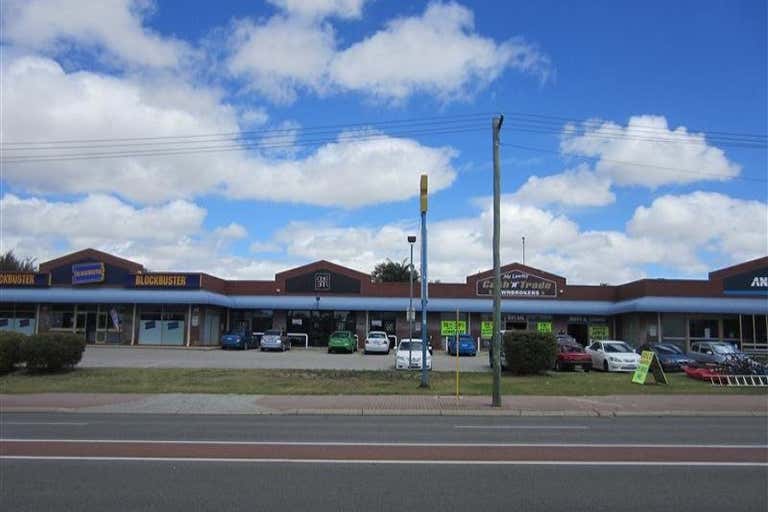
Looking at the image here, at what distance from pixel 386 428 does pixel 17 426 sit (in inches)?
296

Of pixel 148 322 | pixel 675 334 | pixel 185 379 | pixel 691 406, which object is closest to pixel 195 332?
pixel 148 322

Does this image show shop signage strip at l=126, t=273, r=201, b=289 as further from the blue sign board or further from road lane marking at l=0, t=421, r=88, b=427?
road lane marking at l=0, t=421, r=88, b=427

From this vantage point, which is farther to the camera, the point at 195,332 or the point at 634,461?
the point at 195,332

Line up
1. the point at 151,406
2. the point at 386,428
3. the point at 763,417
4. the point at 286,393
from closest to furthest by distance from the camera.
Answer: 1. the point at 386,428
2. the point at 763,417
3. the point at 151,406
4. the point at 286,393

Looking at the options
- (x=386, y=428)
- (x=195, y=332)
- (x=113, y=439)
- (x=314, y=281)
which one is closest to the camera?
(x=113, y=439)

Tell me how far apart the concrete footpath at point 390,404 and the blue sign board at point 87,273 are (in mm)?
31527

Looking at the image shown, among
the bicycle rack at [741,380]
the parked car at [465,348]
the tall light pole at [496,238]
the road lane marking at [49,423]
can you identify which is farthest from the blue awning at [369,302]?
the road lane marking at [49,423]

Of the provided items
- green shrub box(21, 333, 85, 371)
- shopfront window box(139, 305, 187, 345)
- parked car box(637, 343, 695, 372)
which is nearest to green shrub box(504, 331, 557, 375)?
parked car box(637, 343, 695, 372)

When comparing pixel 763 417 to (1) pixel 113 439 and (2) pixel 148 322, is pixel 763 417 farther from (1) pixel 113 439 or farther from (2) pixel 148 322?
(2) pixel 148 322

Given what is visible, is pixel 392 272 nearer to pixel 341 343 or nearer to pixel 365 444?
pixel 341 343

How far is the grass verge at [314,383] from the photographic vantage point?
72.3ft

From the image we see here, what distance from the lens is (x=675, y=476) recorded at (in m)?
8.53

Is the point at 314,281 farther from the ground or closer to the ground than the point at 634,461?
farther from the ground

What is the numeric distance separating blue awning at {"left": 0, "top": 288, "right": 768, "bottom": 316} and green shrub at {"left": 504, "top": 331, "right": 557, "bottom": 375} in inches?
843
